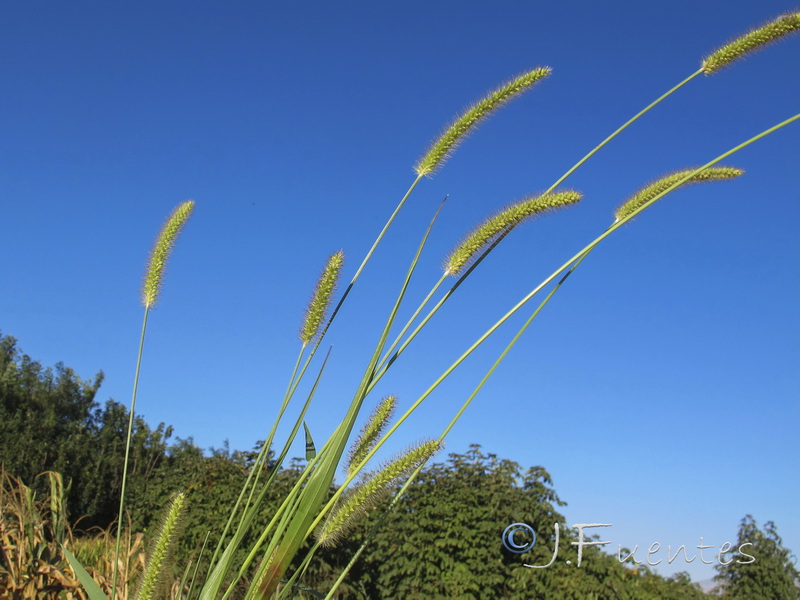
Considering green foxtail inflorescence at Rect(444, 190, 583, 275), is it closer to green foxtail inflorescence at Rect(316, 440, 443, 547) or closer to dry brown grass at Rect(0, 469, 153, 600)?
green foxtail inflorescence at Rect(316, 440, 443, 547)

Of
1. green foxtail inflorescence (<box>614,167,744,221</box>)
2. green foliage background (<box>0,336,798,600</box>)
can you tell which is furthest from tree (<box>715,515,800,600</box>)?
green foxtail inflorescence (<box>614,167,744,221</box>)

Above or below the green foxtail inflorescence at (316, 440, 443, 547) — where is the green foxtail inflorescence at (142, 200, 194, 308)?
above

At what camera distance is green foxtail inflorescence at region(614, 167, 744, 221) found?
245 centimetres

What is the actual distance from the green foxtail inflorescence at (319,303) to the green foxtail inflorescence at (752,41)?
1.54 meters

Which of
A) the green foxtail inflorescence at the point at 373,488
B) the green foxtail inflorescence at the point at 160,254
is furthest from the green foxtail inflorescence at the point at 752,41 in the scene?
the green foxtail inflorescence at the point at 160,254

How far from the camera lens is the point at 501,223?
2207mm

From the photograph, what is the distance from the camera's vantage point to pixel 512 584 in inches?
230

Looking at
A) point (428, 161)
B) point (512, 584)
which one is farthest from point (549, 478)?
point (428, 161)

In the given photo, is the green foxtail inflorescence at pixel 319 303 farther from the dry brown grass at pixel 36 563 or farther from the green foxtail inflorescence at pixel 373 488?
the dry brown grass at pixel 36 563

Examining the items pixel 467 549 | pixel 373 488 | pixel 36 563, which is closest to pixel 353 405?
pixel 373 488

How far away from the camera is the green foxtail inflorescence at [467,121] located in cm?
254

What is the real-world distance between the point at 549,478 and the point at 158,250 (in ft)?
14.3

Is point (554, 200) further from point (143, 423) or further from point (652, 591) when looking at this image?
point (143, 423)

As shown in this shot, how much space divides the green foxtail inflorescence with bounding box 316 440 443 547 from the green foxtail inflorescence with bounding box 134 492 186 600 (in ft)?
1.26
